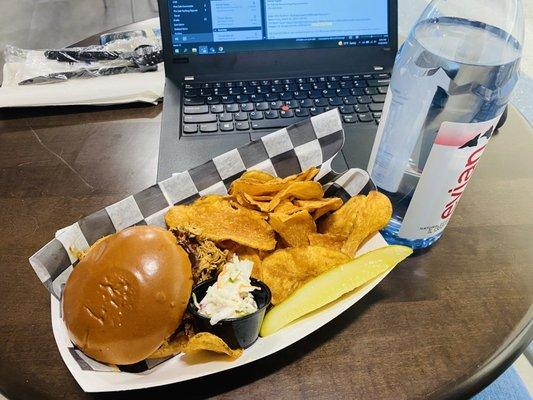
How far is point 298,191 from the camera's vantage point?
0.63 metres

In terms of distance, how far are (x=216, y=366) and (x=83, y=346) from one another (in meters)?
0.13

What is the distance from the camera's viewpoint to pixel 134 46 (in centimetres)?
106

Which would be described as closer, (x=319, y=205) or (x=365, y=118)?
(x=319, y=205)

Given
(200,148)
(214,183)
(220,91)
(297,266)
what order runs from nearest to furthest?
(297,266) < (214,183) < (200,148) < (220,91)

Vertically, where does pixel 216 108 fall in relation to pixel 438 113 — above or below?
below

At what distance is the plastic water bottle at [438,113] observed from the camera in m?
0.55

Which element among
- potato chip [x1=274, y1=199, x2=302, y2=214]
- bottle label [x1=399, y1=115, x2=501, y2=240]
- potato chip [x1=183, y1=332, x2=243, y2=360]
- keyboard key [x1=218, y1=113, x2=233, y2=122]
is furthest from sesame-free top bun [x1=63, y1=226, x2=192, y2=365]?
keyboard key [x1=218, y1=113, x2=233, y2=122]

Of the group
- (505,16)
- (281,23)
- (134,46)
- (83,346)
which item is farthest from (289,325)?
(134,46)

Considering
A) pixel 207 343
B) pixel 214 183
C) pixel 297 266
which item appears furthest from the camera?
pixel 214 183

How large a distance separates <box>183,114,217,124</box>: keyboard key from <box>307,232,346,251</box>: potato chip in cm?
35

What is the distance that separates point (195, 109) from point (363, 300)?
47 cm

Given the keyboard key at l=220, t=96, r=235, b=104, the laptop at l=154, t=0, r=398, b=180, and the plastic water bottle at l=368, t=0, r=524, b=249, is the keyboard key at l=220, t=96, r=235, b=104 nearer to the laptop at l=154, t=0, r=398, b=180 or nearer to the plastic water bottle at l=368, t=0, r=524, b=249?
the laptop at l=154, t=0, r=398, b=180

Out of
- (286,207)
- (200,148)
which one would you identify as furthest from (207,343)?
(200,148)

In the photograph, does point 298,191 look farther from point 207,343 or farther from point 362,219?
point 207,343
